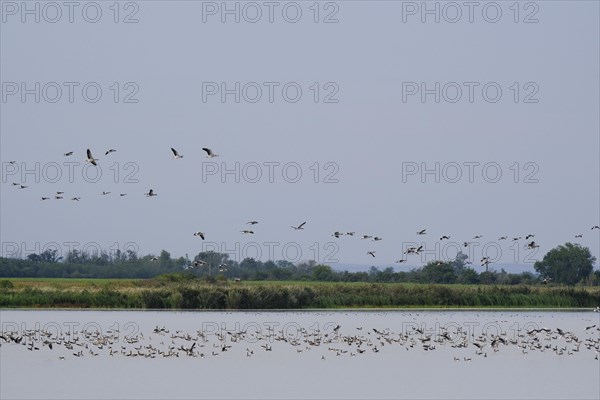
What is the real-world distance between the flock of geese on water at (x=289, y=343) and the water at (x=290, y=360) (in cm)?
7

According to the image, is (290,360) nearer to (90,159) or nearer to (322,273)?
(90,159)

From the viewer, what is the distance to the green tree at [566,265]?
11081 centimetres

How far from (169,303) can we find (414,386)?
31.8 metres

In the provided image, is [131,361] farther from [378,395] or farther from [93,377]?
[378,395]

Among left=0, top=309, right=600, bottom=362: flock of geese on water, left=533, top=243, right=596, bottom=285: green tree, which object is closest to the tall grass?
left=0, top=309, right=600, bottom=362: flock of geese on water

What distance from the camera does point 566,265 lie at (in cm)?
11238

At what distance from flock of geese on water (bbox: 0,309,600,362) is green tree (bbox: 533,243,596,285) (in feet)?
228

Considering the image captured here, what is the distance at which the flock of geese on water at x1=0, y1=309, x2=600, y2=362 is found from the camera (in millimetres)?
34969

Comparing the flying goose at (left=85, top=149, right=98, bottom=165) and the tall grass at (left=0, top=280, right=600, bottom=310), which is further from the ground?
the flying goose at (left=85, top=149, right=98, bottom=165)

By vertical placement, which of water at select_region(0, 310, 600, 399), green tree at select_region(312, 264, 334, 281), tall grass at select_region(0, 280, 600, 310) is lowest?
water at select_region(0, 310, 600, 399)

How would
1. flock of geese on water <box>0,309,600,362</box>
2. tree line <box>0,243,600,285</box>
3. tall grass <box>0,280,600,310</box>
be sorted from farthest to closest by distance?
tree line <box>0,243,600,285</box> → tall grass <box>0,280,600,310</box> → flock of geese on water <box>0,309,600,362</box>

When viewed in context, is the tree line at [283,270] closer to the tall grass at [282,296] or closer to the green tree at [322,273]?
the green tree at [322,273]

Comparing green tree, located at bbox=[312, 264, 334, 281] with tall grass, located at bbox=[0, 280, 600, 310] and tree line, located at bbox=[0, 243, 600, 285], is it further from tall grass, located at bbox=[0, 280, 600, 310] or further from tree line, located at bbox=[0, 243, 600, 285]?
tall grass, located at bbox=[0, 280, 600, 310]

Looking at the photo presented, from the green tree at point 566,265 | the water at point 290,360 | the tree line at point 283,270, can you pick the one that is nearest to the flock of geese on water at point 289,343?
the water at point 290,360
